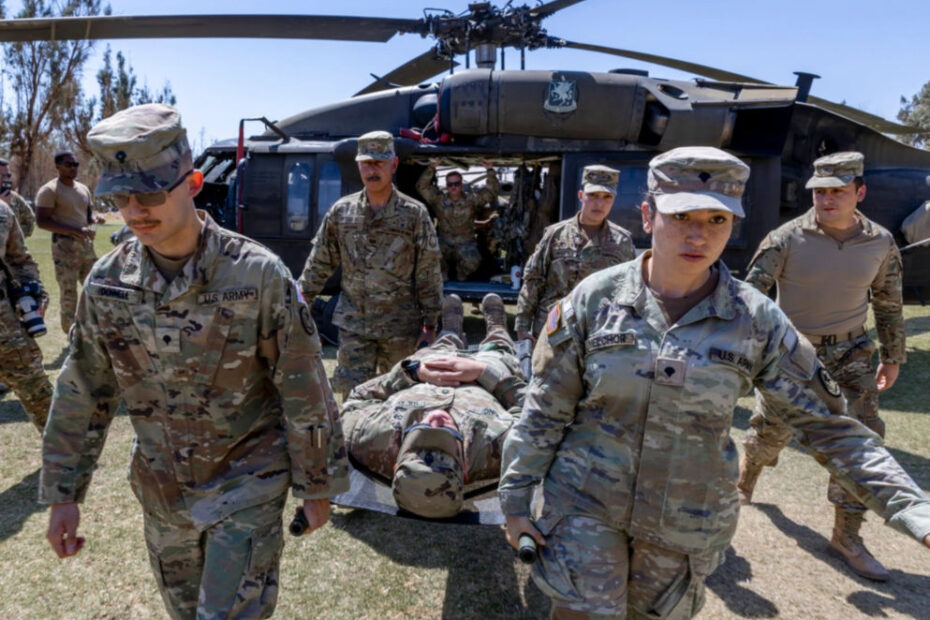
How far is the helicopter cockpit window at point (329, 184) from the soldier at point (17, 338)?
361cm

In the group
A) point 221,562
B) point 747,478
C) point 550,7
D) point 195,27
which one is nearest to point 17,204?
point 195,27

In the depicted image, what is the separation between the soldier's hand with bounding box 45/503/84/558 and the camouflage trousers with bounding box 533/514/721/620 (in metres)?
1.32

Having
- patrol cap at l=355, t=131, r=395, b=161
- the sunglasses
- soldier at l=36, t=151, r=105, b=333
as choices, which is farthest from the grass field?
soldier at l=36, t=151, r=105, b=333

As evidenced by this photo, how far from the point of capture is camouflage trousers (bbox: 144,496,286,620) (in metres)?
1.72

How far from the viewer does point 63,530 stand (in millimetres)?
1846

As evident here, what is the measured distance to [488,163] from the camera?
8148 millimetres

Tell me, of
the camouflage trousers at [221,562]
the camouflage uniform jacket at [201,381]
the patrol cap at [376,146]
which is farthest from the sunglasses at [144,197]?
the patrol cap at [376,146]

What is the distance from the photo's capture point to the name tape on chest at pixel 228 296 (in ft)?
5.80

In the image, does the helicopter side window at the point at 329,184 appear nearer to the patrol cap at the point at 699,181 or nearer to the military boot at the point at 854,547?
the military boot at the point at 854,547

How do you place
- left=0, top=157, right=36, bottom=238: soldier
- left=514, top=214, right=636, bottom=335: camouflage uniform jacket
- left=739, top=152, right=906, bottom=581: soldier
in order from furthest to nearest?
left=0, top=157, right=36, bottom=238: soldier < left=514, top=214, right=636, bottom=335: camouflage uniform jacket < left=739, top=152, right=906, bottom=581: soldier

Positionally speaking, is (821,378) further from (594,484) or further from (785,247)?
(785,247)

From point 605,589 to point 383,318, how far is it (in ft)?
8.41

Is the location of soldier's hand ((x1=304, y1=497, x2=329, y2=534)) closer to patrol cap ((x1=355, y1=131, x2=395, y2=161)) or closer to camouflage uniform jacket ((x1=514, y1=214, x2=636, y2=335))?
patrol cap ((x1=355, y1=131, x2=395, y2=161))

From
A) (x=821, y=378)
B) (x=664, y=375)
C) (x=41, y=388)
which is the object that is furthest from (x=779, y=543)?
(x=41, y=388)
